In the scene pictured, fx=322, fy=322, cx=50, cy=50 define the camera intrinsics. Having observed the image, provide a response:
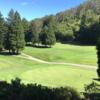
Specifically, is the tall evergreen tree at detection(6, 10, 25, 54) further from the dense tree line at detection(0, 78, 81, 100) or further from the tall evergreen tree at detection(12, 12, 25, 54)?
the dense tree line at detection(0, 78, 81, 100)

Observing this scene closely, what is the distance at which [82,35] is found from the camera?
133 meters

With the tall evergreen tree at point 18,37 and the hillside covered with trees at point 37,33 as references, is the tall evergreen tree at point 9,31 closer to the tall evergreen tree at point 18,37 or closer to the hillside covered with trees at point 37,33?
the hillside covered with trees at point 37,33

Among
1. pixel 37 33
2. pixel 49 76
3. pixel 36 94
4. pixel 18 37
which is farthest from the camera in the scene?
pixel 37 33

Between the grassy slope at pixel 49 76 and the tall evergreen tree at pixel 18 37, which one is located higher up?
the tall evergreen tree at pixel 18 37

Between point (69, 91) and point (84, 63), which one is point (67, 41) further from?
point (69, 91)

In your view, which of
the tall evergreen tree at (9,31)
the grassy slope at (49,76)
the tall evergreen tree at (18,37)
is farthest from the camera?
the tall evergreen tree at (9,31)

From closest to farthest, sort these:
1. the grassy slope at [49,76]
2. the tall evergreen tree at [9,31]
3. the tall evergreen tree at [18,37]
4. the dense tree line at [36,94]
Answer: the dense tree line at [36,94], the grassy slope at [49,76], the tall evergreen tree at [18,37], the tall evergreen tree at [9,31]

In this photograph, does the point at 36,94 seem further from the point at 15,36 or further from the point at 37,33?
the point at 37,33

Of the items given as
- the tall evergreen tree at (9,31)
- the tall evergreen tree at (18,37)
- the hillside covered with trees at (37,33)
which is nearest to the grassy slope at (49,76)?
the tall evergreen tree at (18,37)

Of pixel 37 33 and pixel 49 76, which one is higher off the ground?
pixel 37 33

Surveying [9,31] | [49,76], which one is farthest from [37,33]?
[49,76]

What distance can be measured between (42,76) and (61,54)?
142 feet

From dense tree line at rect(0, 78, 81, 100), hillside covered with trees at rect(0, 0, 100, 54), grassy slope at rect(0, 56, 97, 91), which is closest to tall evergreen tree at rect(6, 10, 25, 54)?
hillside covered with trees at rect(0, 0, 100, 54)

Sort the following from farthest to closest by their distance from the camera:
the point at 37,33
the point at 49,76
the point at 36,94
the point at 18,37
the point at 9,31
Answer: the point at 37,33
the point at 9,31
the point at 18,37
the point at 49,76
the point at 36,94
